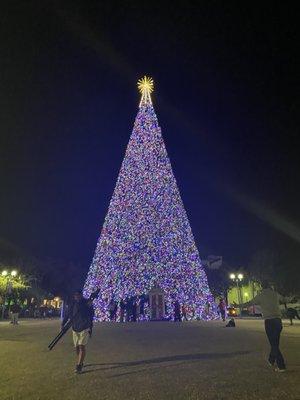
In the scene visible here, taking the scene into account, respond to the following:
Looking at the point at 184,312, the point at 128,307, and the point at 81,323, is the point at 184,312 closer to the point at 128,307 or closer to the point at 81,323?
the point at 128,307

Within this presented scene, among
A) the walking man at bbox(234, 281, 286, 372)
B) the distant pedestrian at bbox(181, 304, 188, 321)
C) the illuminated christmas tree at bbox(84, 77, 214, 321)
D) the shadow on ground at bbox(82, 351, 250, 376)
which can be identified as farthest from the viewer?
the distant pedestrian at bbox(181, 304, 188, 321)

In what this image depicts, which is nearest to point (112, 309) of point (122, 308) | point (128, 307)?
point (122, 308)

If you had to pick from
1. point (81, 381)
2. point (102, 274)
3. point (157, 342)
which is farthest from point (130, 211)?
point (81, 381)

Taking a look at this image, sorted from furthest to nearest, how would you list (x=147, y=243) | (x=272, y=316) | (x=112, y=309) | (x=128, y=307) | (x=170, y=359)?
(x=147, y=243) → (x=112, y=309) → (x=128, y=307) → (x=170, y=359) → (x=272, y=316)

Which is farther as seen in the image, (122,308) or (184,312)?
(184,312)

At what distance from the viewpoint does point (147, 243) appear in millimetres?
25359

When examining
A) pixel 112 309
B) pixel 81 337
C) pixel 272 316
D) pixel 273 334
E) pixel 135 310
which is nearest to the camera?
pixel 273 334

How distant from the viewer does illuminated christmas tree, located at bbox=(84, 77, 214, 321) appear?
81.3ft

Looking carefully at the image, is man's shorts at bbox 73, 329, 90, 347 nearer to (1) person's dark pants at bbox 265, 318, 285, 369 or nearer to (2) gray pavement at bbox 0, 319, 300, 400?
(2) gray pavement at bbox 0, 319, 300, 400

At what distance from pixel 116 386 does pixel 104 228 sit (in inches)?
816

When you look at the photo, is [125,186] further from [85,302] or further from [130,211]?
[85,302]

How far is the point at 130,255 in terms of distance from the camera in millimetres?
25172

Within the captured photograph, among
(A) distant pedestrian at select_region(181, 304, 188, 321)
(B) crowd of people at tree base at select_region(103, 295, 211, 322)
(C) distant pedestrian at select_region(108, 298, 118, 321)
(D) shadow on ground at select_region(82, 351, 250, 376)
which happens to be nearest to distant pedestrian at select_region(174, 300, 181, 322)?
(B) crowd of people at tree base at select_region(103, 295, 211, 322)

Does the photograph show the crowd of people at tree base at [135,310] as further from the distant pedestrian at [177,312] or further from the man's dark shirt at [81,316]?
the man's dark shirt at [81,316]
